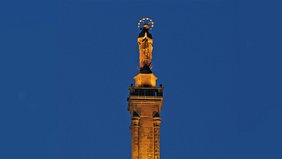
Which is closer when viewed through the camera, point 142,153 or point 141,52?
point 142,153

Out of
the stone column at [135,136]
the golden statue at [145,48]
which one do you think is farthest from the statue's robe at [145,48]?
the stone column at [135,136]

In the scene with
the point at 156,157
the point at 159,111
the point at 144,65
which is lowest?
the point at 156,157

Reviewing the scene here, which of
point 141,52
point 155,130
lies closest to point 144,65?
point 141,52

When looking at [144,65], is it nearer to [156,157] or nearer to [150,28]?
[150,28]

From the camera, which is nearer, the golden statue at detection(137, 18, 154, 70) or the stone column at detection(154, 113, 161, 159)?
the stone column at detection(154, 113, 161, 159)

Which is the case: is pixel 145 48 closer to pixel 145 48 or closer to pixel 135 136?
pixel 145 48

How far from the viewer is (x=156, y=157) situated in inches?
2205

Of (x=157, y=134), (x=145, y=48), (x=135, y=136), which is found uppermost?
(x=145, y=48)

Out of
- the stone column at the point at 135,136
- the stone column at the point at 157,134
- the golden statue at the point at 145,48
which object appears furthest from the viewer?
the golden statue at the point at 145,48

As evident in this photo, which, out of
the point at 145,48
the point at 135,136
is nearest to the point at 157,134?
the point at 135,136

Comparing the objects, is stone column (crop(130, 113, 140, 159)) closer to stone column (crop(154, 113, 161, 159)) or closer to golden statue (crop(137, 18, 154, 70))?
stone column (crop(154, 113, 161, 159))

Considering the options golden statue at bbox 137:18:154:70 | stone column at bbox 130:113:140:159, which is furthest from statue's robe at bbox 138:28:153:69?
stone column at bbox 130:113:140:159

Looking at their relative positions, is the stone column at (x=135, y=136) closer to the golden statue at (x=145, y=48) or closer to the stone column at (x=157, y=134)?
the stone column at (x=157, y=134)

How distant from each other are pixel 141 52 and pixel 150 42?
103 cm
